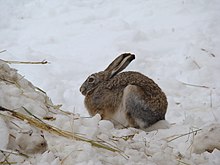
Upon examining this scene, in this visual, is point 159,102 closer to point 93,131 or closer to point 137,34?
point 93,131

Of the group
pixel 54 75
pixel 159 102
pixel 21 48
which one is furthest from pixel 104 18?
pixel 159 102

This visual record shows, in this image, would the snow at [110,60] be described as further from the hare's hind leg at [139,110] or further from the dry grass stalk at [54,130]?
the hare's hind leg at [139,110]

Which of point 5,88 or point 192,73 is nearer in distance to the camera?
point 5,88

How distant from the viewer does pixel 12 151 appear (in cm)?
236

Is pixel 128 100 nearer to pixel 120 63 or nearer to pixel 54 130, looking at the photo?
pixel 120 63

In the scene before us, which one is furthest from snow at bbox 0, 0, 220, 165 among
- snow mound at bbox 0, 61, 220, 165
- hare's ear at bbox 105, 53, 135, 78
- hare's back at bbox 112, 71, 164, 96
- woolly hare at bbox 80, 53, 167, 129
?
hare's ear at bbox 105, 53, 135, 78

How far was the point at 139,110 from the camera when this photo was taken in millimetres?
4648

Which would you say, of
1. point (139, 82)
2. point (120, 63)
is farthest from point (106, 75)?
point (139, 82)

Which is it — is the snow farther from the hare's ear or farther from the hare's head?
the hare's ear

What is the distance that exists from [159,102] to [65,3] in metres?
5.13

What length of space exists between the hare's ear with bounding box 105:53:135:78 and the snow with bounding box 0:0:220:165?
1.88 feet

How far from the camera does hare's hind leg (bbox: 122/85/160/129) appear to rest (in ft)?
15.2

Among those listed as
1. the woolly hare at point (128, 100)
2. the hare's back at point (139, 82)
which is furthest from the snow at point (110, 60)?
the hare's back at point (139, 82)

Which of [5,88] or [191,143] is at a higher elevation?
[5,88]
